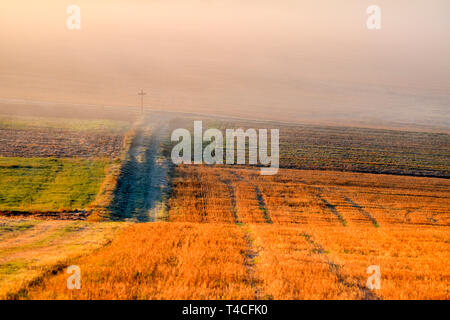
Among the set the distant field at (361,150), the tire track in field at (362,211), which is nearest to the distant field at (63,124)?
the distant field at (361,150)

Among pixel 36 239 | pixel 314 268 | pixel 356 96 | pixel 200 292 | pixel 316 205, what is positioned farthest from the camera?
pixel 356 96

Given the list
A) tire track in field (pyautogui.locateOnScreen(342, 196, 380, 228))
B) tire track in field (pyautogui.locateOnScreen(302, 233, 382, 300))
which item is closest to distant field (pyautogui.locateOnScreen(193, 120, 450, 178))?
tire track in field (pyautogui.locateOnScreen(342, 196, 380, 228))

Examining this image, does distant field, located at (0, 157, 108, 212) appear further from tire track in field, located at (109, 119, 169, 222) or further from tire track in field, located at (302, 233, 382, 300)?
tire track in field, located at (302, 233, 382, 300)

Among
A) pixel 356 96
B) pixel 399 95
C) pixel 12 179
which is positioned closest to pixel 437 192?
pixel 12 179

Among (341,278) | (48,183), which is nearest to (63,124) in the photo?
(48,183)

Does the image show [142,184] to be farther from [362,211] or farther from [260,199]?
[362,211]

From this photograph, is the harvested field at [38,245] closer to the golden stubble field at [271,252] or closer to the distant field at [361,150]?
the golden stubble field at [271,252]

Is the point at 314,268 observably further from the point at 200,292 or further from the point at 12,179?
the point at 12,179
